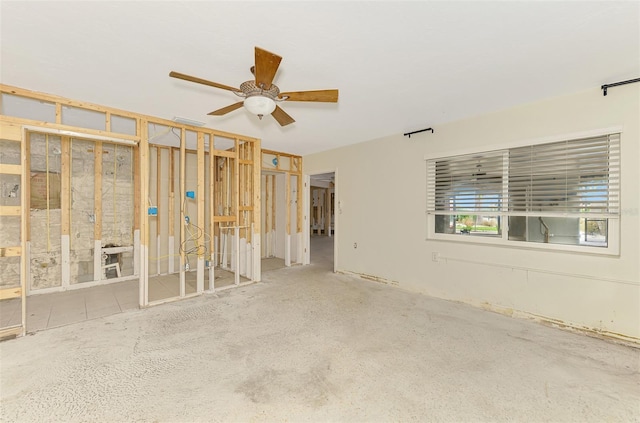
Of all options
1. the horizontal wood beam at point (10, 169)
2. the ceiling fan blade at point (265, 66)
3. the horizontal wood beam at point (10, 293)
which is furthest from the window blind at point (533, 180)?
the horizontal wood beam at point (10, 293)

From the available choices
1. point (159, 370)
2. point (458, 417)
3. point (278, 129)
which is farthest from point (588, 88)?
point (159, 370)

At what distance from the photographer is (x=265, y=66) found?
178 cm

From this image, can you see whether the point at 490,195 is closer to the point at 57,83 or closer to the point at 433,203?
the point at 433,203

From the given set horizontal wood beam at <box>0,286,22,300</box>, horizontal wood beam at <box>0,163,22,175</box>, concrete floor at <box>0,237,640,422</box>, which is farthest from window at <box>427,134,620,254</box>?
horizontal wood beam at <box>0,286,22,300</box>

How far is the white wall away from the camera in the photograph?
2.53 meters

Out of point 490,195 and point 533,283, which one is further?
point 490,195

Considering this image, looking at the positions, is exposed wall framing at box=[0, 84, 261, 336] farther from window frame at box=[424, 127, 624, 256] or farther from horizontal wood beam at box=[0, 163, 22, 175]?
window frame at box=[424, 127, 624, 256]

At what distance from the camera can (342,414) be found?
1.64m

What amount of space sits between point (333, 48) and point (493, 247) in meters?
3.07

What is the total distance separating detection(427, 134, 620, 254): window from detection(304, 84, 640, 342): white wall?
0.12 m

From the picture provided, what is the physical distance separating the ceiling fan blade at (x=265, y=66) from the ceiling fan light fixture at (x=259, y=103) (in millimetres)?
95

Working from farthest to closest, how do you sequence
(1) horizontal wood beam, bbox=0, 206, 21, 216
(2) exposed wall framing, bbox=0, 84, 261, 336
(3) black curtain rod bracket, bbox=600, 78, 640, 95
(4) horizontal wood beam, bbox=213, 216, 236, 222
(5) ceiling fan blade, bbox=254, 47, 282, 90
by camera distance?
(4) horizontal wood beam, bbox=213, 216, 236, 222
(2) exposed wall framing, bbox=0, 84, 261, 336
(1) horizontal wood beam, bbox=0, 206, 21, 216
(3) black curtain rod bracket, bbox=600, 78, 640, 95
(5) ceiling fan blade, bbox=254, 47, 282, 90

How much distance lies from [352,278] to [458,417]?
324 centimetres

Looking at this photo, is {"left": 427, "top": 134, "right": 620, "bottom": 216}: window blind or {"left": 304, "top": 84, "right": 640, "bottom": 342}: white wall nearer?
{"left": 304, "top": 84, "right": 640, "bottom": 342}: white wall
